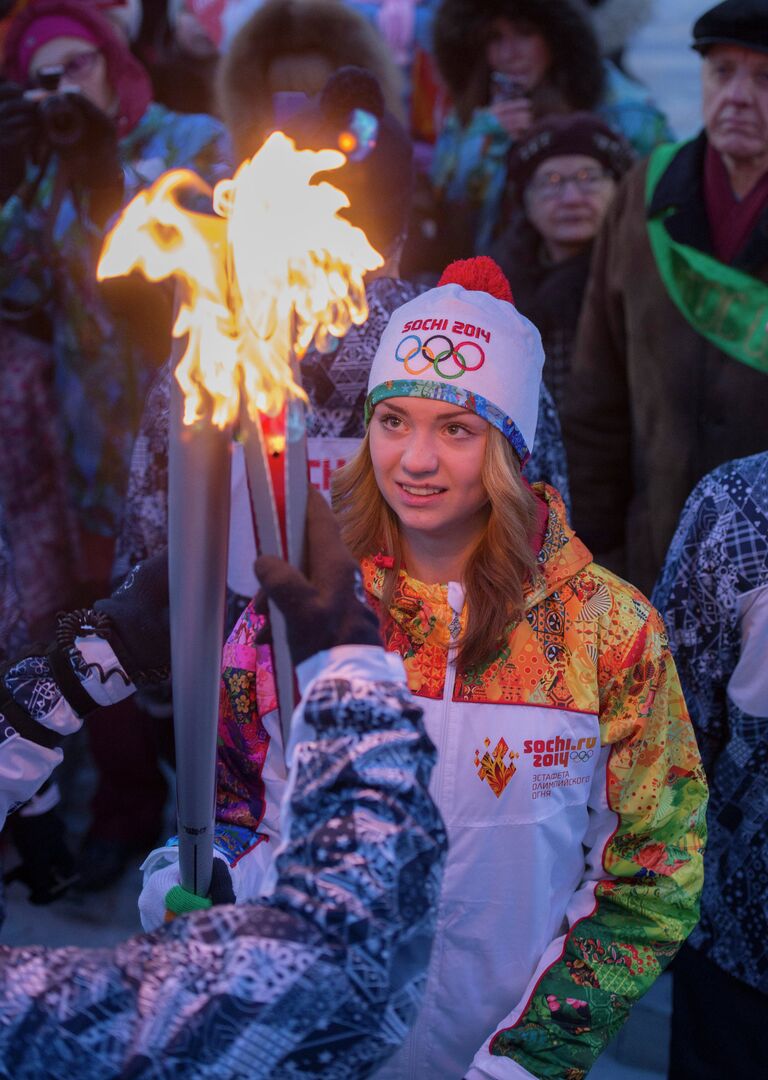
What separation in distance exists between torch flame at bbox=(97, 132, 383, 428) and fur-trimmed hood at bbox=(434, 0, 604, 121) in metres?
3.52

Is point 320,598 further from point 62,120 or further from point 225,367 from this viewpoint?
point 62,120

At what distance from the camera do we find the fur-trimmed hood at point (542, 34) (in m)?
4.46

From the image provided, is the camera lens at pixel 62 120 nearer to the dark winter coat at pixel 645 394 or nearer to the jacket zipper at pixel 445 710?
the dark winter coat at pixel 645 394

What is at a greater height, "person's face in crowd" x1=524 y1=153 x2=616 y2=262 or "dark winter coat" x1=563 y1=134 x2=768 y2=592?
"person's face in crowd" x1=524 y1=153 x2=616 y2=262

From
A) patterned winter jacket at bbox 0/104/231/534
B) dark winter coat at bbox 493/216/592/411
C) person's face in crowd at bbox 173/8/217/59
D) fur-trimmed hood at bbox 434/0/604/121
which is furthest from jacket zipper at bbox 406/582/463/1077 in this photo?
person's face in crowd at bbox 173/8/217/59

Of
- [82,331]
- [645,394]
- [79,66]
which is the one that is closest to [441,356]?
[645,394]

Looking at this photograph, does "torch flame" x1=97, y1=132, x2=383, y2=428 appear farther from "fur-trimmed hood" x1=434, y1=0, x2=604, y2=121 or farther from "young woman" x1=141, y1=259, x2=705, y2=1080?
"fur-trimmed hood" x1=434, y1=0, x2=604, y2=121

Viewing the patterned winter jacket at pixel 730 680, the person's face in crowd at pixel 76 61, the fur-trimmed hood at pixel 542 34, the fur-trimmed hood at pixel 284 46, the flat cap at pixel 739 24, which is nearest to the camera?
the patterned winter jacket at pixel 730 680

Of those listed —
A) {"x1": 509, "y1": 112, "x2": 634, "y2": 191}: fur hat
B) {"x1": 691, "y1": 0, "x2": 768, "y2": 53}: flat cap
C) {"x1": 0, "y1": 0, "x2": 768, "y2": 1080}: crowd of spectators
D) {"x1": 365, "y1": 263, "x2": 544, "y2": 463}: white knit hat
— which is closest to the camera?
{"x1": 365, "y1": 263, "x2": 544, "y2": 463}: white knit hat

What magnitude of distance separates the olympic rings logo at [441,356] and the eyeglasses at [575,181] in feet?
7.45

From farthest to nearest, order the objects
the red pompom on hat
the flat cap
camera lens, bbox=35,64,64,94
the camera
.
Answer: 1. camera lens, bbox=35,64,64,94
2. the camera
3. the flat cap
4. the red pompom on hat

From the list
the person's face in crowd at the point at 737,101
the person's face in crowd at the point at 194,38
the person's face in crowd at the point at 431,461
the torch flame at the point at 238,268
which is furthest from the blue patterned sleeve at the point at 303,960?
the person's face in crowd at the point at 194,38

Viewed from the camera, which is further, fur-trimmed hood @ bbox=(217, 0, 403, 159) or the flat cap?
fur-trimmed hood @ bbox=(217, 0, 403, 159)

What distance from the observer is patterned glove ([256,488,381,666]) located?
124cm
